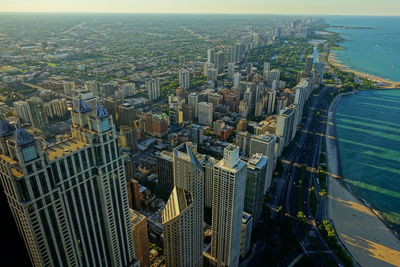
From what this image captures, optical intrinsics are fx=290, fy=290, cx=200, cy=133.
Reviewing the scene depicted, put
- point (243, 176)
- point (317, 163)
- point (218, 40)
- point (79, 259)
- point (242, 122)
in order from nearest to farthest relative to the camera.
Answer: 1. point (79, 259)
2. point (243, 176)
3. point (317, 163)
4. point (242, 122)
5. point (218, 40)

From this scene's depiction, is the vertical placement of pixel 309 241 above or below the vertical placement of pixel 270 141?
below

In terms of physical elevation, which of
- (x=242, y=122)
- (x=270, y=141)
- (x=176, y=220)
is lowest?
(x=242, y=122)

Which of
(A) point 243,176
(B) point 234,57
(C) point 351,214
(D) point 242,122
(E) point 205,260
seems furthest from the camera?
(B) point 234,57

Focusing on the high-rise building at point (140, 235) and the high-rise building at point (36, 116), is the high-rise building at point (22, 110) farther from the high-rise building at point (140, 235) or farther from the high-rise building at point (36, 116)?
the high-rise building at point (140, 235)

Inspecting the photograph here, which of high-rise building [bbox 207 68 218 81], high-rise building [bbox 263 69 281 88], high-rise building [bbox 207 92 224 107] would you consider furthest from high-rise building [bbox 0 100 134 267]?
high-rise building [bbox 263 69 281 88]

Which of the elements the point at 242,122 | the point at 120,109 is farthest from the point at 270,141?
the point at 120,109

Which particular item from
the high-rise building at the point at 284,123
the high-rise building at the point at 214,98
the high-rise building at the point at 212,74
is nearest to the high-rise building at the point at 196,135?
the high-rise building at the point at 284,123

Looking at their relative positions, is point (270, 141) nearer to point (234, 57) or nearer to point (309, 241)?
point (309, 241)

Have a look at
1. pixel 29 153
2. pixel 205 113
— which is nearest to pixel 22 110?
pixel 205 113

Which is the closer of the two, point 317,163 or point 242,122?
point 317,163
